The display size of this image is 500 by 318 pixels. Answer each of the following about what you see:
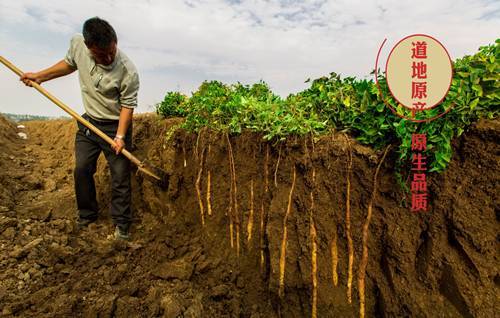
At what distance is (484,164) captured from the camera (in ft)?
7.06

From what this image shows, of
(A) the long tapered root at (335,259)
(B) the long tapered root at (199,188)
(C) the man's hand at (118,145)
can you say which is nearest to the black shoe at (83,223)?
(C) the man's hand at (118,145)

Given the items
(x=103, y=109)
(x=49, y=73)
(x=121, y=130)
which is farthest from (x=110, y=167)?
(x=49, y=73)

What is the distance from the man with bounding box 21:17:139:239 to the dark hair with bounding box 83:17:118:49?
0.05m

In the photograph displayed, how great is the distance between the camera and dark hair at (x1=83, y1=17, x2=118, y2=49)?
10.6 feet

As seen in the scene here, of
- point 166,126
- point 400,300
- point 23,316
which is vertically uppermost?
point 166,126

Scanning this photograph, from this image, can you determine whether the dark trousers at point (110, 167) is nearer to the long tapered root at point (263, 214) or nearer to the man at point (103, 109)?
the man at point (103, 109)

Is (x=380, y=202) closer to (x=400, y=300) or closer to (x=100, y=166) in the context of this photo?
(x=400, y=300)

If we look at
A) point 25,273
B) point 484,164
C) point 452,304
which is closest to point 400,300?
point 452,304

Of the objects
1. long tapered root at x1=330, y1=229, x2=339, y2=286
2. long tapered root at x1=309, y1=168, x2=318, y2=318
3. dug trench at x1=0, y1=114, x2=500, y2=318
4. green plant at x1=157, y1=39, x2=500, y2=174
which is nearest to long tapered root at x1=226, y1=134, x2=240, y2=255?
dug trench at x1=0, y1=114, x2=500, y2=318

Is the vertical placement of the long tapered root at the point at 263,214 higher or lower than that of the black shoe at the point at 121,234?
higher

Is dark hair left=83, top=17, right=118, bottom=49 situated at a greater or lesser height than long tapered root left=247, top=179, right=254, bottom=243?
greater

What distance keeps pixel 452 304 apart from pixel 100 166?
5.21 m

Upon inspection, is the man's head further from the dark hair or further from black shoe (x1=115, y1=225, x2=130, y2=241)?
black shoe (x1=115, y1=225, x2=130, y2=241)

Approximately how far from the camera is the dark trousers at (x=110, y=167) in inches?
153
